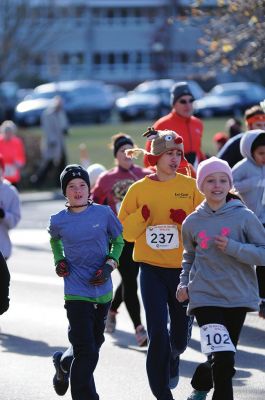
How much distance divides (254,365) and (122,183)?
214cm

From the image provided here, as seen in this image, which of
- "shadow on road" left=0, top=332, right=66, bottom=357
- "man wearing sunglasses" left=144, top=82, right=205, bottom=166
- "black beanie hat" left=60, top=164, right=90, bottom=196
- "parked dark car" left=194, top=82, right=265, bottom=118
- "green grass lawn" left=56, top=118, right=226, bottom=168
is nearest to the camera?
"black beanie hat" left=60, top=164, right=90, bottom=196

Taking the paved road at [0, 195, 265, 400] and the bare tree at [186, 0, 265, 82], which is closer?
the paved road at [0, 195, 265, 400]

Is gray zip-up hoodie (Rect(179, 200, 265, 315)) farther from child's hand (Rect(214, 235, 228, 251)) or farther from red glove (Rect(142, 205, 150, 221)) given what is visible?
Answer: red glove (Rect(142, 205, 150, 221))

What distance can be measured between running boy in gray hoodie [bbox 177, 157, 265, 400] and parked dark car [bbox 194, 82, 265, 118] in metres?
50.8

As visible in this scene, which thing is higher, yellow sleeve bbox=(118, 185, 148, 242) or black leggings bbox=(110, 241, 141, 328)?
yellow sleeve bbox=(118, 185, 148, 242)

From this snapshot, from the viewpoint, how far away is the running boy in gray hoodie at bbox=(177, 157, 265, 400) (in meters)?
7.56

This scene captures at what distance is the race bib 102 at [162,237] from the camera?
8570 millimetres

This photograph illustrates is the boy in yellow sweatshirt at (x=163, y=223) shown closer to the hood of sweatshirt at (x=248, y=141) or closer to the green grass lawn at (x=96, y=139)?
the hood of sweatshirt at (x=248, y=141)

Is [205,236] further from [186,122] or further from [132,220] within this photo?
[186,122]

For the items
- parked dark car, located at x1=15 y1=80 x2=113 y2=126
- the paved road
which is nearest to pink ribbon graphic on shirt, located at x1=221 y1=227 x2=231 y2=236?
the paved road

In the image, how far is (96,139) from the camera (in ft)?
152

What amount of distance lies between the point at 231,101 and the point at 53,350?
49.1 m

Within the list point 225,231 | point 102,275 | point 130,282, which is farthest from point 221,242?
point 130,282

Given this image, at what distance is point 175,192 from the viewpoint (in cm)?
861
